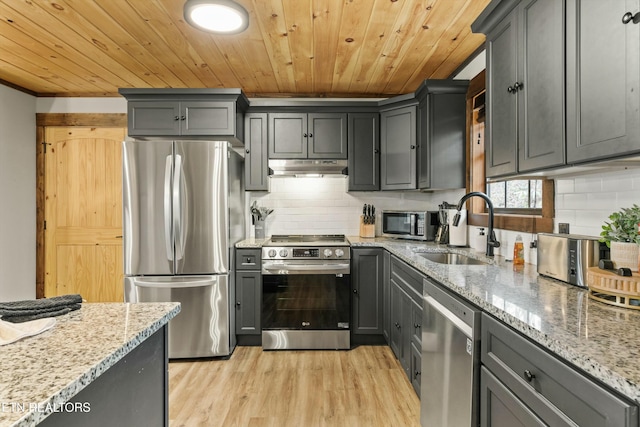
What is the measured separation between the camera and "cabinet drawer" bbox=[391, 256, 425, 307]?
2.15 m

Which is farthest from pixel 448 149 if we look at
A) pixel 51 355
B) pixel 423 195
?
pixel 51 355

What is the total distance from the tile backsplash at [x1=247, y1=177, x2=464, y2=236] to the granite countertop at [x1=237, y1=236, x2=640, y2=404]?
6.55 feet

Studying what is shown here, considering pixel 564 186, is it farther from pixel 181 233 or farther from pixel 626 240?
pixel 181 233

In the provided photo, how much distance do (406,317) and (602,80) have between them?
5.93ft

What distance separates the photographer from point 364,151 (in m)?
3.52

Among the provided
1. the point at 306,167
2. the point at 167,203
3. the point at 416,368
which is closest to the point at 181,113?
the point at 167,203

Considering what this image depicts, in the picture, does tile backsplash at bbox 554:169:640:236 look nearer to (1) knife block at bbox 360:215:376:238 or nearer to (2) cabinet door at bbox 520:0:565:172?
(2) cabinet door at bbox 520:0:565:172

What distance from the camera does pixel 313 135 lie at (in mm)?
3482

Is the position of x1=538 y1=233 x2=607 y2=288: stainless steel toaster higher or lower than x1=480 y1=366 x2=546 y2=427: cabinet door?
higher

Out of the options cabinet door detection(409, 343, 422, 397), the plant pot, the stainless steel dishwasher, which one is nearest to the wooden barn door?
cabinet door detection(409, 343, 422, 397)

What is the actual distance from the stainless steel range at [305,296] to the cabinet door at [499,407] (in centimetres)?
187

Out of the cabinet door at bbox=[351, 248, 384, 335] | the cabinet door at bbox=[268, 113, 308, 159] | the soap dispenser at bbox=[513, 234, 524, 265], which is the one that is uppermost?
the cabinet door at bbox=[268, 113, 308, 159]

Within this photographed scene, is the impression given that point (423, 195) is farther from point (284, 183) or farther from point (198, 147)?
point (198, 147)

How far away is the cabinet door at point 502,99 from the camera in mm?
1728
